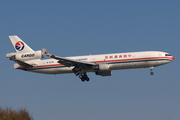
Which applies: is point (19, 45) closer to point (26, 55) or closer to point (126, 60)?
point (26, 55)

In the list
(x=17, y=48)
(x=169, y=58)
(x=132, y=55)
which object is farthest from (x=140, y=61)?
(x=17, y=48)

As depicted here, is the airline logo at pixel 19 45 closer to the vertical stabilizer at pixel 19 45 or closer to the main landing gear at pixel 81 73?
the vertical stabilizer at pixel 19 45

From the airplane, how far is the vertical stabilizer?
4.55ft

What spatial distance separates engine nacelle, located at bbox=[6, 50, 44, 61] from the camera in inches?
2591

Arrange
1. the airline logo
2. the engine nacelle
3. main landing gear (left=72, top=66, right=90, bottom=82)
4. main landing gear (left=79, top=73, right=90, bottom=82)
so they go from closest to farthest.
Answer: main landing gear (left=72, top=66, right=90, bottom=82)
the engine nacelle
main landing gear (left=79, top=73, right=90, bottom=82)
the airline logo

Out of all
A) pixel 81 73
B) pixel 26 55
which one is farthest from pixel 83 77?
pixel 26 55

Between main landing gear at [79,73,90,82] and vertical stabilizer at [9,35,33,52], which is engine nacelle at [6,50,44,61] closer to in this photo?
vertical stabilizer at [9,35,33,52]

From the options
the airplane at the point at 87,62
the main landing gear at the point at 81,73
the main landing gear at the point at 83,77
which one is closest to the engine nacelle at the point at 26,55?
the airplane at the point at 87,62

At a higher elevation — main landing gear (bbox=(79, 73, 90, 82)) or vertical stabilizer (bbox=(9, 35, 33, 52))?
vertical stabilizer (bbox=(9, 35, 33, 52))

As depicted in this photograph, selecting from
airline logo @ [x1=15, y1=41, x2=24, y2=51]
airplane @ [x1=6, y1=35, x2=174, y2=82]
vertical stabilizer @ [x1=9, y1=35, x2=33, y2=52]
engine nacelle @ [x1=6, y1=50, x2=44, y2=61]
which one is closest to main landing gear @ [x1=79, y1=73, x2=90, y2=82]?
airplane @ [x1=6, y1=35, x2=174, y2=82]

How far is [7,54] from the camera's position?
66750 mm

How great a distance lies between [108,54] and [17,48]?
65.6ft

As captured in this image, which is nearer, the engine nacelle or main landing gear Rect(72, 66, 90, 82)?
main landing gear Rect(72, 66, 90, 82)

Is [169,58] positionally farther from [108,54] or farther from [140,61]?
[108,54]
